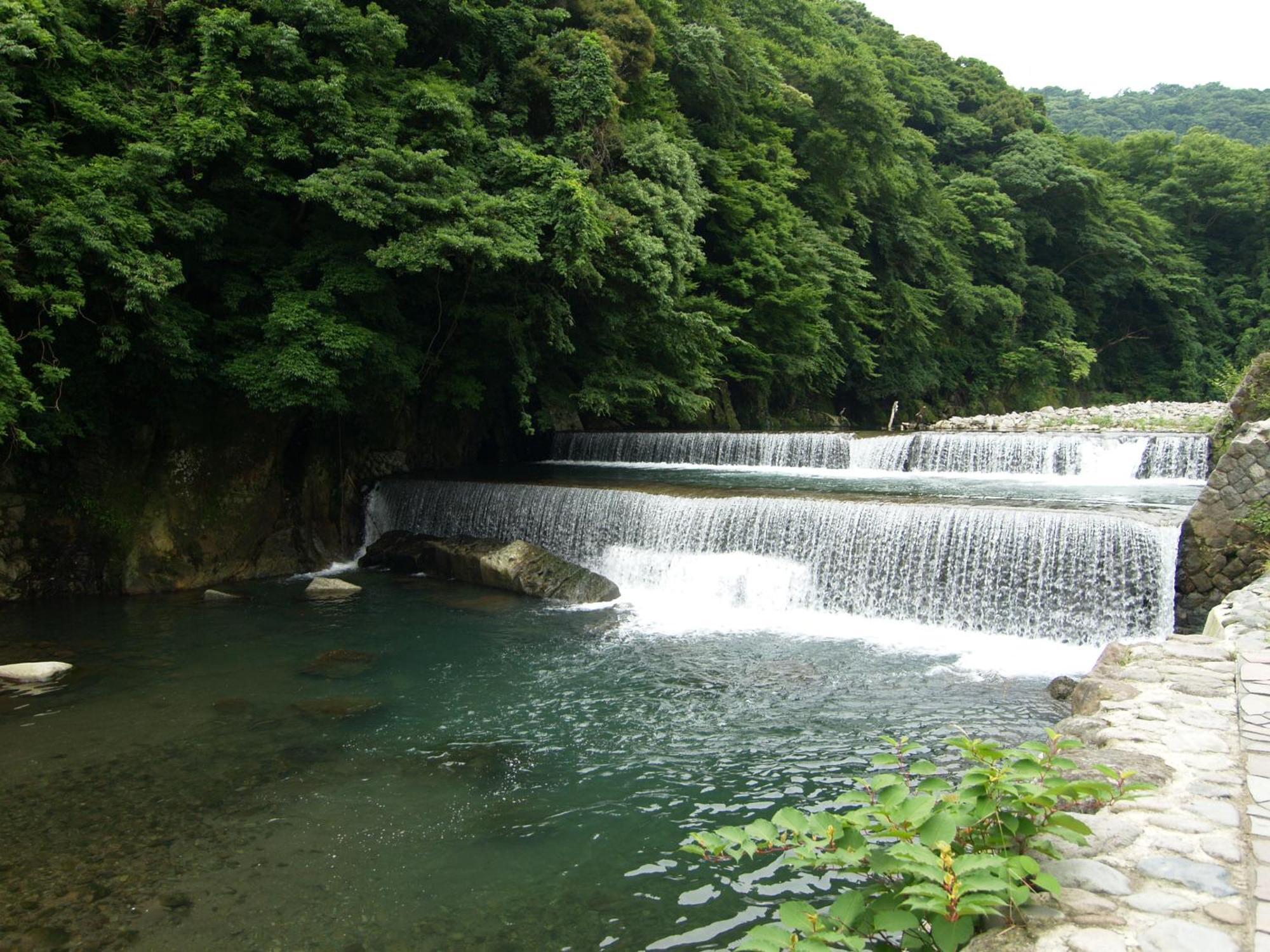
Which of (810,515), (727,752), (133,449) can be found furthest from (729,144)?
(727,752)

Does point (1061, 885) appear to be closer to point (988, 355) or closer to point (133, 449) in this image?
point (133, 449)

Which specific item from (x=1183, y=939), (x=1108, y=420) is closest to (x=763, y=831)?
(x=1183, y=939)

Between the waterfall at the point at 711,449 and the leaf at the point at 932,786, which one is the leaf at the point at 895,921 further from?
the waterfall at the point at 711,449

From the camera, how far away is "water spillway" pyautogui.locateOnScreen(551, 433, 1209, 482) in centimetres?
1441

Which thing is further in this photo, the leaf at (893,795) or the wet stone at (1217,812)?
the wet stone at (1217,812)

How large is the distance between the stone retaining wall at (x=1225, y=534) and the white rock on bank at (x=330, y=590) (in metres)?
9.79

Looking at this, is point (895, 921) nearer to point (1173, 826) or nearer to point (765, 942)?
point (765, 942)

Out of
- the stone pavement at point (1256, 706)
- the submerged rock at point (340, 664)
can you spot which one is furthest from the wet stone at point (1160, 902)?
the submerged rock at point (340, 664)

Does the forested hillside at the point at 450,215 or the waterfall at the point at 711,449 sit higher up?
the forested hillside at the point at 450,215

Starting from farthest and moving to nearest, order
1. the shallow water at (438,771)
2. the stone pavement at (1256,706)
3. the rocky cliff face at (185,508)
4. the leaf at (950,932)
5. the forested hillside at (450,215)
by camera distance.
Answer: the rocky cliff face at (185,508), the forested hillside at (450,215), the shallow water at (438,771), the stone pavement at (1256,706), the leaf at (950,932)

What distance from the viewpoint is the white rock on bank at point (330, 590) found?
11.7 m

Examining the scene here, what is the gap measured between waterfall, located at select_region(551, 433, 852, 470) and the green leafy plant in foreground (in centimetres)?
1360

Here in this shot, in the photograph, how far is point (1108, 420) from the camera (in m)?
21.4

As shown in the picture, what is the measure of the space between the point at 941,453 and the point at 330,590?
1080 cm
